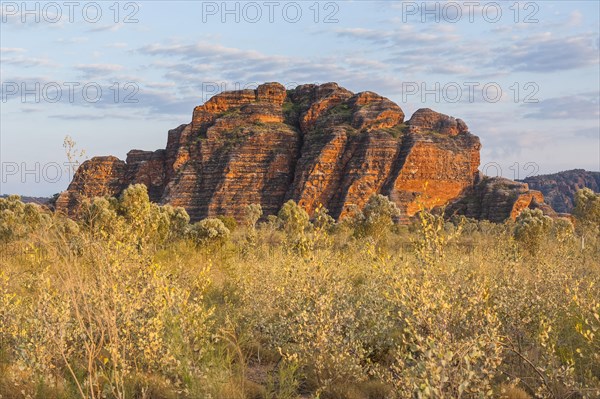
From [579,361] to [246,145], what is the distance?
3341 inches

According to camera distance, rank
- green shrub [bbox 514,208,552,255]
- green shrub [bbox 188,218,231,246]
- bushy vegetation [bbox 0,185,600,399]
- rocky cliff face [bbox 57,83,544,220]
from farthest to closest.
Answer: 1. rocky cliff face [bbox 57,83,544,220]
2. green shrub [bbox 514,208,552,255]
3. green shrub [bbox 188,218,231,246]
4. bushy vegetation [bbox 0,185,600,399]

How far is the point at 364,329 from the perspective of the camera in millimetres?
9203

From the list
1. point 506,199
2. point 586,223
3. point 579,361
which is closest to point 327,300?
point 579,361

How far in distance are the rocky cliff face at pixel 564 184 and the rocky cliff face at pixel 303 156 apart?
58276mm

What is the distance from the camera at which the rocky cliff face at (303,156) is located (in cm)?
8500

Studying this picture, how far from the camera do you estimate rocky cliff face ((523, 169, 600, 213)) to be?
138 m

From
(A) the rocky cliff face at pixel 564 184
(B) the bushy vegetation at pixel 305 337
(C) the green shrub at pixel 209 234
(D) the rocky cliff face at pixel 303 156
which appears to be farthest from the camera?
(A) the rocky cliff face at pixel 564 184

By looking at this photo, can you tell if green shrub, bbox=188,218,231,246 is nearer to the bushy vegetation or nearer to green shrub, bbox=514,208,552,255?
green shrub, bbox=514,208,552,255

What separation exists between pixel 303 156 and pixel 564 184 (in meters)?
83.1

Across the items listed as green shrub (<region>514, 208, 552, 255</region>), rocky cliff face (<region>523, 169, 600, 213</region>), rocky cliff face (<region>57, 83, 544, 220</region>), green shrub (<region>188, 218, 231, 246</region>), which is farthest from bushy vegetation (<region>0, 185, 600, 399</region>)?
rocky cliff face (<region>523, 169, 600, 213</region>)

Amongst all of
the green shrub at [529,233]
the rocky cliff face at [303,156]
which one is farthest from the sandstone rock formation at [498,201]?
the green shrub at [529,233]

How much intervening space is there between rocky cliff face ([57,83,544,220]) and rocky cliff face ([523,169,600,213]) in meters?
58.3

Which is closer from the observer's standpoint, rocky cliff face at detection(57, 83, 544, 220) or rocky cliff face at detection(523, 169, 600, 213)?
rocky cliff face at detection(57, 83, 544, 220)

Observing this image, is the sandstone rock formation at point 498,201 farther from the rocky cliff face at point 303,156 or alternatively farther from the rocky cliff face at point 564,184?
the rocky cliff face at point 564,184
